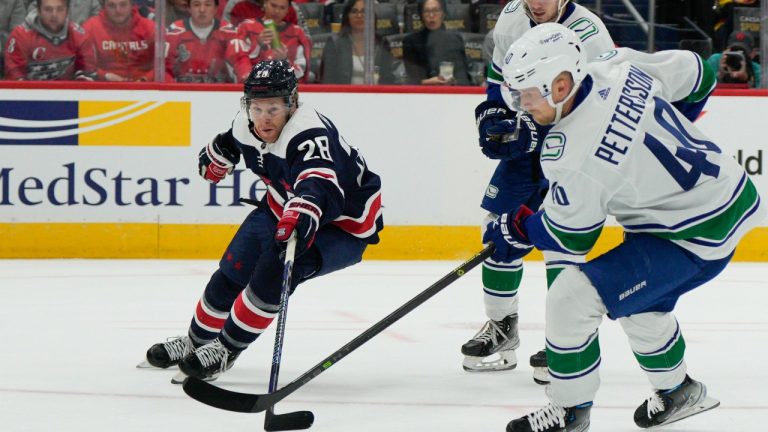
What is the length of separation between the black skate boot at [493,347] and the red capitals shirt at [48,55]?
295 cm

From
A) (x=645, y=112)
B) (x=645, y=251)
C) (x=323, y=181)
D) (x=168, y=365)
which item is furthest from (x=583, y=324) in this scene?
(x=168, y=365)

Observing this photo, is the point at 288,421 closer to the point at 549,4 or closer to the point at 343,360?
the point at 343,360

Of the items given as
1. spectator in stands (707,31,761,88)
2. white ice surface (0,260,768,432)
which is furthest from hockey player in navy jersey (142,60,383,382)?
spectator in stands (707,31,761,88)

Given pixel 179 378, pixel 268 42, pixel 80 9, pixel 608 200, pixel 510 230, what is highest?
pixel 80 9

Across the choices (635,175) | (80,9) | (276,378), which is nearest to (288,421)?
(276,378)

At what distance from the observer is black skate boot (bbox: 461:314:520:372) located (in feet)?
12.3

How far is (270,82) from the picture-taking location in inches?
131

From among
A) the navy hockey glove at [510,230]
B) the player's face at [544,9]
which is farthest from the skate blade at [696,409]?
the player's face at [544,9]

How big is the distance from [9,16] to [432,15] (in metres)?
1.98

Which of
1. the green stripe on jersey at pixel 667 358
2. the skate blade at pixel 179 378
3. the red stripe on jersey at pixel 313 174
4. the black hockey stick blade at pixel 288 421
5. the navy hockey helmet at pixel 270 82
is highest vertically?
the navy hockey helmet at pixel 270 82

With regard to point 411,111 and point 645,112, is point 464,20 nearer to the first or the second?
point 411,111

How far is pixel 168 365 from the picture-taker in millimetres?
3654

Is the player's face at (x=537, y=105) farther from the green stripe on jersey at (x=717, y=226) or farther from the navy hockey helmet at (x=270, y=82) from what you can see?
the navy hockey helmet at (x=270, y=82)

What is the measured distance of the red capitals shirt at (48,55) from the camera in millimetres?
5957
